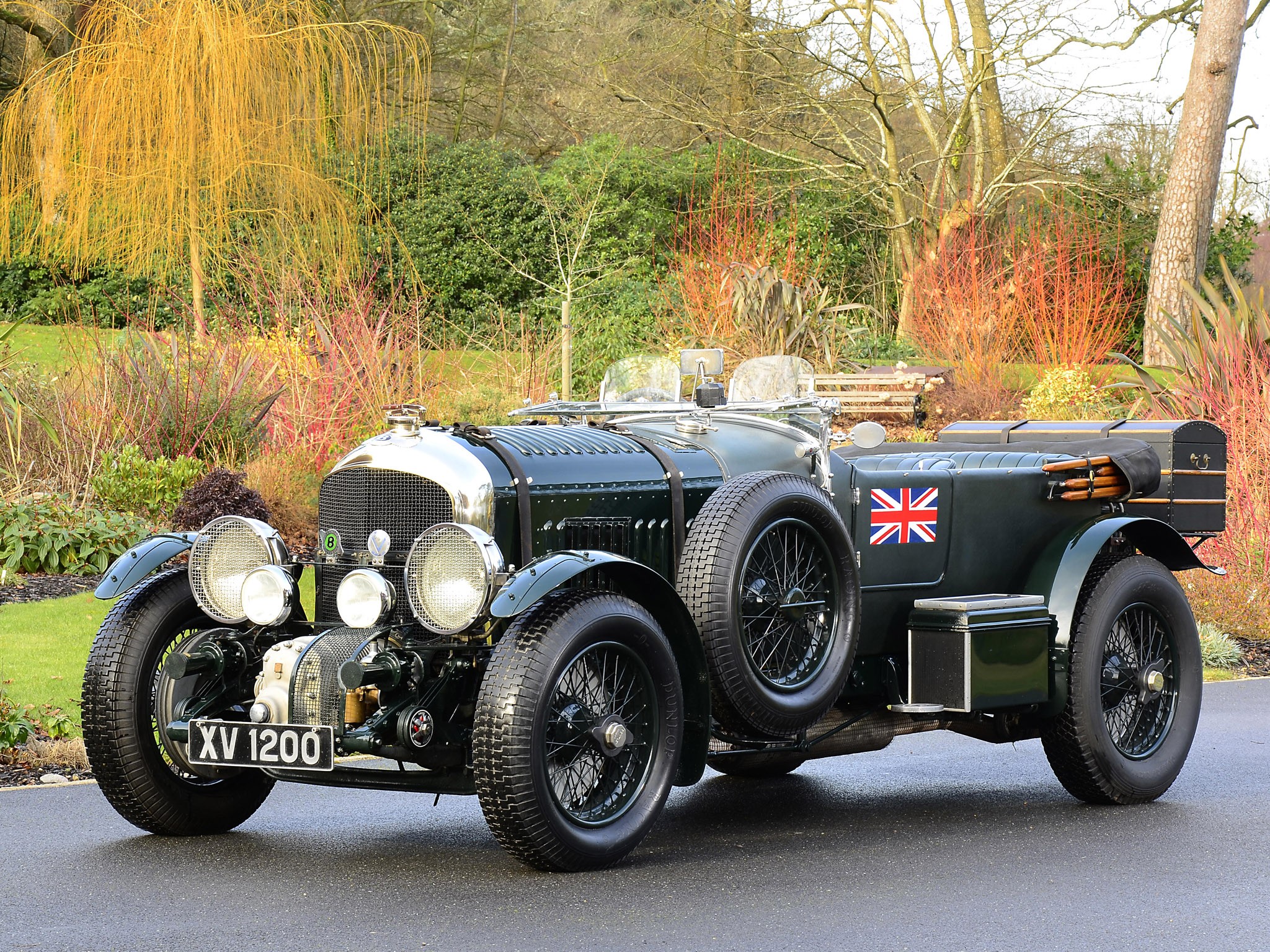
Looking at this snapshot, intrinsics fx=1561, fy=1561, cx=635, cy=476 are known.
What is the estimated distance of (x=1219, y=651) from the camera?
10.3 m

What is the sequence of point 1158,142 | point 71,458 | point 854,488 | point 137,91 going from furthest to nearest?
point 1158,142 < point 137,91 < point 71,458 < point 854,488

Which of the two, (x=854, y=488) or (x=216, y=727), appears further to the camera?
(x=854, y=488)

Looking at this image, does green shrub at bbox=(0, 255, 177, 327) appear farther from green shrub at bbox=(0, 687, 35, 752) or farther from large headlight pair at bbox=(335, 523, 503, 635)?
large headlight pair at bbox=(335, 523, 503, 635)

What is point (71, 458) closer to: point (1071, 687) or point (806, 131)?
point (1071, 687)

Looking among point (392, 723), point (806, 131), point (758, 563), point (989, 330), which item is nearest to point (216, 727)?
point (392, 723)

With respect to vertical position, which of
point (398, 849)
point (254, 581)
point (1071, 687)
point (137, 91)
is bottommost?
point (398, 849)

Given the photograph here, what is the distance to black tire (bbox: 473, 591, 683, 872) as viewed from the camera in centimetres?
456

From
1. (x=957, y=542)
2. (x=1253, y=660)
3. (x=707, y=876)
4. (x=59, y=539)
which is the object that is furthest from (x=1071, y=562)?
(x=59, y=539)

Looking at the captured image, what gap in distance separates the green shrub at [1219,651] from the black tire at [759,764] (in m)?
4.48

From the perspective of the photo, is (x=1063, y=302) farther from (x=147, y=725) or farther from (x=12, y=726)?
(x=147, y=725)

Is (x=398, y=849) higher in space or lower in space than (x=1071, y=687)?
lower

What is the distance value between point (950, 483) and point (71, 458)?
8206mm

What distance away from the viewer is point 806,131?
78.0 ft

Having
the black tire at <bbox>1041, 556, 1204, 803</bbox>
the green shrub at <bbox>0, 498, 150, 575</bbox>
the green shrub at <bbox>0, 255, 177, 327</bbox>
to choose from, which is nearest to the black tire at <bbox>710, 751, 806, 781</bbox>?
the black tire at <bbox>1041, 556, 1204, 803</bbox>
